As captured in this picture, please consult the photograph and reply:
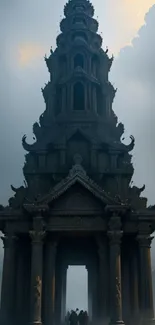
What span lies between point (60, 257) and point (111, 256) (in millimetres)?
8089

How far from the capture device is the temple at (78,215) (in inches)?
1064

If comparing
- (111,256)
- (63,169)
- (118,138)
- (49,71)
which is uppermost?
(49,71)

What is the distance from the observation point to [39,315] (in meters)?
25.8

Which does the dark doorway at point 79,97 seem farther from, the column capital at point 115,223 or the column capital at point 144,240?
the column capital at point 144,240

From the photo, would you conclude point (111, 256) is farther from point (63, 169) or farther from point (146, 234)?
point (63, 169)

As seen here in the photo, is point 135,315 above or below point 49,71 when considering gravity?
Answer: below

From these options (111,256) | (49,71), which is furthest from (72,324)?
(49,71)

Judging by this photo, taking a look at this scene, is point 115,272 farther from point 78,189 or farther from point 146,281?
point 78,189

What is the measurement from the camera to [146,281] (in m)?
27.1

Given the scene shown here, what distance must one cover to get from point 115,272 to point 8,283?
664cm

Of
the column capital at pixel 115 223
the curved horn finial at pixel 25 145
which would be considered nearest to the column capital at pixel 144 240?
the column capital at pixel 115 223

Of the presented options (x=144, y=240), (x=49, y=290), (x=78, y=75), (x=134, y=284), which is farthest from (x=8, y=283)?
(x=78, y=75)

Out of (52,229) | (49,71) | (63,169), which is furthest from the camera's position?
(49,71)

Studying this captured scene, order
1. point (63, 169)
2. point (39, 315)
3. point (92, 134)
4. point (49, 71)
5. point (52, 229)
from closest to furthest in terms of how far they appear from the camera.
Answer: point (39, 315) → point (52, 229) → point (63, 169) → point (92, 134) → point (49, 71)
